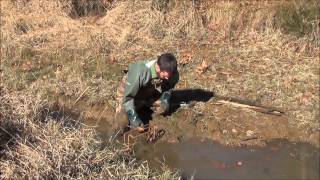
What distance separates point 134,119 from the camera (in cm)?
737

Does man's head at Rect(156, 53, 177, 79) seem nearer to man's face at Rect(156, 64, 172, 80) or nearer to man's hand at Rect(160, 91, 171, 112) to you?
man's face at Rect(156, 64, 172, 80)

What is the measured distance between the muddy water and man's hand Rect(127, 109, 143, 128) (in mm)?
255

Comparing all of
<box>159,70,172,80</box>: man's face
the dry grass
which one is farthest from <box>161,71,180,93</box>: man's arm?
the dry grass

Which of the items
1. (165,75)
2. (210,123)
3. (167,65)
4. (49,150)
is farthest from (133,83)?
(49,150)

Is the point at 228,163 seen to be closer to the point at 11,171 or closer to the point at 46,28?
the point at 11,171

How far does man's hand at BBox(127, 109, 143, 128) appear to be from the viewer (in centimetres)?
730

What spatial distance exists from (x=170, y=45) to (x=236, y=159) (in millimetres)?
2993

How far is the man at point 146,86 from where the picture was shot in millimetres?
6930

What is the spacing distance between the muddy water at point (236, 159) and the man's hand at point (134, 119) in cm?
26

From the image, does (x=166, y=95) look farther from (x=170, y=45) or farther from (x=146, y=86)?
(x=170, y=45)

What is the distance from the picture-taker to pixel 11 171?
5.49m

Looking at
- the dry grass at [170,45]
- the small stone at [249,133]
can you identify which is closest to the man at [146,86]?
the dry grass at [170,45]

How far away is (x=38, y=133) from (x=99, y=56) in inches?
138

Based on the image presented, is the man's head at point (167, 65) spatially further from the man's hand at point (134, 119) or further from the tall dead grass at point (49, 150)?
the tall dead grass at point (49, 150)
